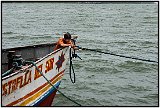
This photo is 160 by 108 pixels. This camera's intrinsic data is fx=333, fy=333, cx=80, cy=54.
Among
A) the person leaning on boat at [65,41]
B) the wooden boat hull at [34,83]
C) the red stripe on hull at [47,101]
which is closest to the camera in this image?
the wooden boat hull at [34,83]

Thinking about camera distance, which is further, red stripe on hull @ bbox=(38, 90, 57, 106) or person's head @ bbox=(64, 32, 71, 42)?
person's head @ bbox=(64, 32, 71, 42)

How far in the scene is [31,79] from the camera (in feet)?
26.6

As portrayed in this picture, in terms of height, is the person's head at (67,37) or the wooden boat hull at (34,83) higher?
the person's head at (67,37)

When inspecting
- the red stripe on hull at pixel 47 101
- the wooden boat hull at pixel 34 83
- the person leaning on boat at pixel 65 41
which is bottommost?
the red stripe on hull at pixel 47 101

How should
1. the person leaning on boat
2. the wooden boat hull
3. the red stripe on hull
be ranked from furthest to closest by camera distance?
the person leaning on boat, the red stripe on hull, the wooden boat hull

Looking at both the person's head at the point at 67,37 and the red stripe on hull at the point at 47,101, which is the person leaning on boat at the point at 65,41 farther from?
the red stripe on hull at the point at 47,101

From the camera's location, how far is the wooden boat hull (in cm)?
739

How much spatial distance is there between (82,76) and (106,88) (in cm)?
181

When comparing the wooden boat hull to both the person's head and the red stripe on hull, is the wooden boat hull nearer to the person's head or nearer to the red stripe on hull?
the red stripe on hull

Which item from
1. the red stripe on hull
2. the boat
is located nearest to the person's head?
the boat

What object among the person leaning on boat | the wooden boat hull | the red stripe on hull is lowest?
the red stripe on hull

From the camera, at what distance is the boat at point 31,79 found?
7.43m

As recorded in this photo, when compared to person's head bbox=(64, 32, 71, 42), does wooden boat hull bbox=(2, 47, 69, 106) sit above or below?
below

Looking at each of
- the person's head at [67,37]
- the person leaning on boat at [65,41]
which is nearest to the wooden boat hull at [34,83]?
the person leaning on boat at [65,41]
